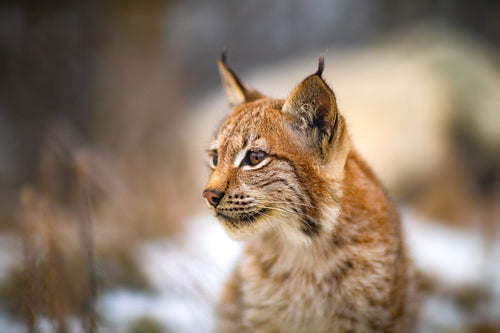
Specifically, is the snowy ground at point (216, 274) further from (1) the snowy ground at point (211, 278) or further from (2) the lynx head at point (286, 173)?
(2) the lynx head at point (286, 173)

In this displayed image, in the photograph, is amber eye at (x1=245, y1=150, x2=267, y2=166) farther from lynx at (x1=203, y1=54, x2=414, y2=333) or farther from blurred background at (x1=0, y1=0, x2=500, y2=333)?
blurred background at (x1=0, y1=0, x2=500, y2=333)

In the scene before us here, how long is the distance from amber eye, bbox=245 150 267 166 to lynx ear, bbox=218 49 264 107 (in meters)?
0.56

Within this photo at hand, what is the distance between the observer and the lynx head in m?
1.86

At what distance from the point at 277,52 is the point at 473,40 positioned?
301 centimetres

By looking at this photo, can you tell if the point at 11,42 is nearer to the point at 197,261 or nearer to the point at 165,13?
the point at 165,13

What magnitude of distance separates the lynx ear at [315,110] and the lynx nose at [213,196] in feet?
1.67

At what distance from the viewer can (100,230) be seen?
371cm

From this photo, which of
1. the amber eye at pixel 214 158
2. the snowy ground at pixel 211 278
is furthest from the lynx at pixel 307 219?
the snowy ground at pixel 211 278

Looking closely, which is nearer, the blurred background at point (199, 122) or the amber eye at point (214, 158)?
the amber eye at point (214, 158)

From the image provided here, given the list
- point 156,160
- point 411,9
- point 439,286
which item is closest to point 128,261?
point 156,160

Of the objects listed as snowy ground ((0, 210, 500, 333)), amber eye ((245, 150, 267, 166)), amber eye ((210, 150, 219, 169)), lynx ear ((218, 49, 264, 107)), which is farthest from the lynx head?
snowy ground ((0, 210, 500, 333))

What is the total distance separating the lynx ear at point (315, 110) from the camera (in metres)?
1.76

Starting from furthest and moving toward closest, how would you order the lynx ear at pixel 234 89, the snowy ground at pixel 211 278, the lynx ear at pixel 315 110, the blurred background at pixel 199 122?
the blurred background at pixel 199 122
the snowy ground at pixel 211 278
the lynx ear at pixel 234 89
the lynx ear at pixel 315 110

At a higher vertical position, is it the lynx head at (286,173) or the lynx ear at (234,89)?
the lynx ear at (234,89)
